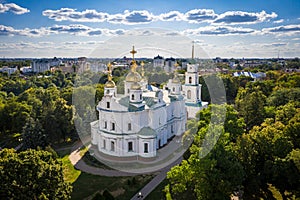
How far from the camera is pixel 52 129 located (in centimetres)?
3017

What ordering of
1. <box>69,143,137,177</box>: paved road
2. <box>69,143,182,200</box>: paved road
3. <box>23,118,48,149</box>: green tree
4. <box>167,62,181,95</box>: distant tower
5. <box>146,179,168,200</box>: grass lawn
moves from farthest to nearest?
1. <box>167,62,181,95</box>: distant tower
2. <box>23,118,48,149</box>: green tree
3. <box>69,143,137,177</box>: paved road
4. <box>69,143,182,200</box>: paved road
5. <box>146,179,168,200</box>: grass lawn

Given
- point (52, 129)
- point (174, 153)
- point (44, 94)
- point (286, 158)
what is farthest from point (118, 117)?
point (44, 94)

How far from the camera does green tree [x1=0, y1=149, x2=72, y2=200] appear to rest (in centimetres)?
1398

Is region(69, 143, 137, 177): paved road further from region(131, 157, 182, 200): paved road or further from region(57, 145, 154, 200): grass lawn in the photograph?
region(131, 157, 182, 200): paved road

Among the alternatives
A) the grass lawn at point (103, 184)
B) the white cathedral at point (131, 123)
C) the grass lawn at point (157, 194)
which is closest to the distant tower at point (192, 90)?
the white cathedral at point (131, 123)

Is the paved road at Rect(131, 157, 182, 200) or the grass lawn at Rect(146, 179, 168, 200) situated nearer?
the grass lawn at Rect(146, 179, 168, 200)

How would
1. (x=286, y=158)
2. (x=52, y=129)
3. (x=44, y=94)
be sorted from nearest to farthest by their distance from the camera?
1. (x=286, y=158)
2. (x=52, y=129)
3. (x=44, y=94)

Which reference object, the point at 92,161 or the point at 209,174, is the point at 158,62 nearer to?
the point at 92,161

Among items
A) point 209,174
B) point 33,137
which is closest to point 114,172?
point 33,137

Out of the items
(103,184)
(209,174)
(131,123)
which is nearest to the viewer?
(209,174)

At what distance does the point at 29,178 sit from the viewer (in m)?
14.5

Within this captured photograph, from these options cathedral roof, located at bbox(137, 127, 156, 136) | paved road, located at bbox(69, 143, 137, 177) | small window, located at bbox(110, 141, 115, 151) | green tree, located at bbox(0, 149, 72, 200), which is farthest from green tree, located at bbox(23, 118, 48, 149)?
green tree, located at bbox(0, 149, 72, 200)

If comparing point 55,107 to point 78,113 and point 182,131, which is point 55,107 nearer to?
point 78,113

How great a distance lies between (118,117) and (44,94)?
19608 mm
